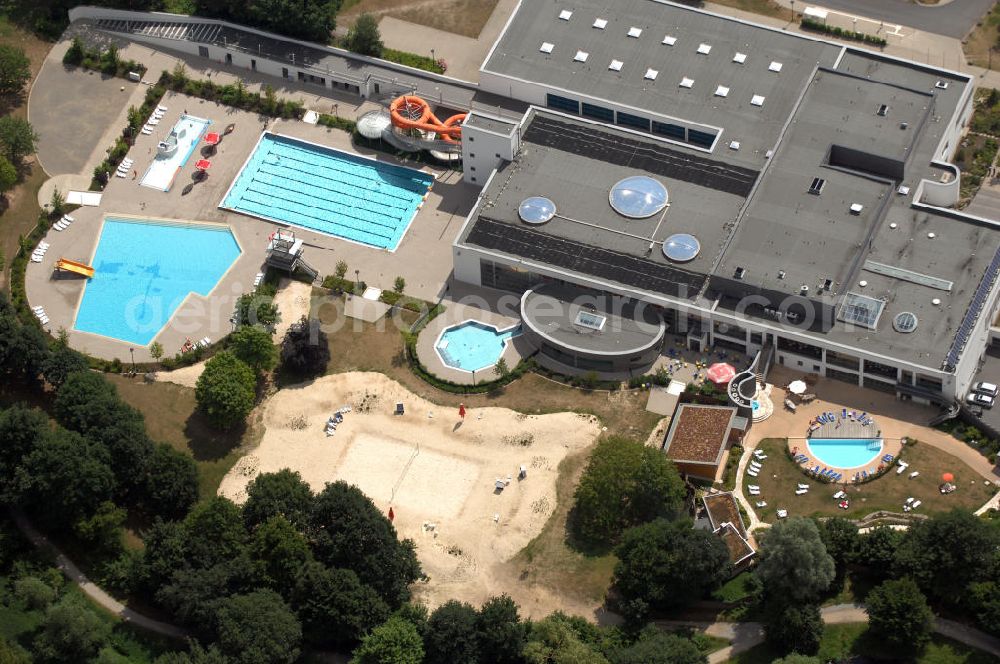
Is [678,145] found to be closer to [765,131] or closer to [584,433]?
[765,131]

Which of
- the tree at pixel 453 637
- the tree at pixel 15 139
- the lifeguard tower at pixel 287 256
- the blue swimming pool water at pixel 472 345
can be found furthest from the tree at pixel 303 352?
the tree at pixel 15 139

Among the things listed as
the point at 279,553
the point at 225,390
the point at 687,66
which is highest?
the point at 687,66

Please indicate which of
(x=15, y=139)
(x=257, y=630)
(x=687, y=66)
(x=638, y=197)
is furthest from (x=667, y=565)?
(x=15, y=139)

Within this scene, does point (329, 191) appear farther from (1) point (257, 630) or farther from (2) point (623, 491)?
(1) point (257, 630)

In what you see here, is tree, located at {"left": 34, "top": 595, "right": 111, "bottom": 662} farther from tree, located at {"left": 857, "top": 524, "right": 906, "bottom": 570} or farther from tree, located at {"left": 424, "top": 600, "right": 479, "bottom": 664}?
tree, located at {"left": 857, "top": 524, "right": 906, "bottom": 570}

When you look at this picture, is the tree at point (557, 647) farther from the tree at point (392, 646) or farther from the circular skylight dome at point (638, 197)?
the circular skylight dome at point (638, 197)

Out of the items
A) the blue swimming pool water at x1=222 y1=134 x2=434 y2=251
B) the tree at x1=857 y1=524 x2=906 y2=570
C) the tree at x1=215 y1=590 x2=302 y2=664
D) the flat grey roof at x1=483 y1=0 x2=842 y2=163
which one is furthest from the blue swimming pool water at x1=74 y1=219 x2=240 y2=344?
the tree at x1=857 y1=524 x2=906 y2=570
